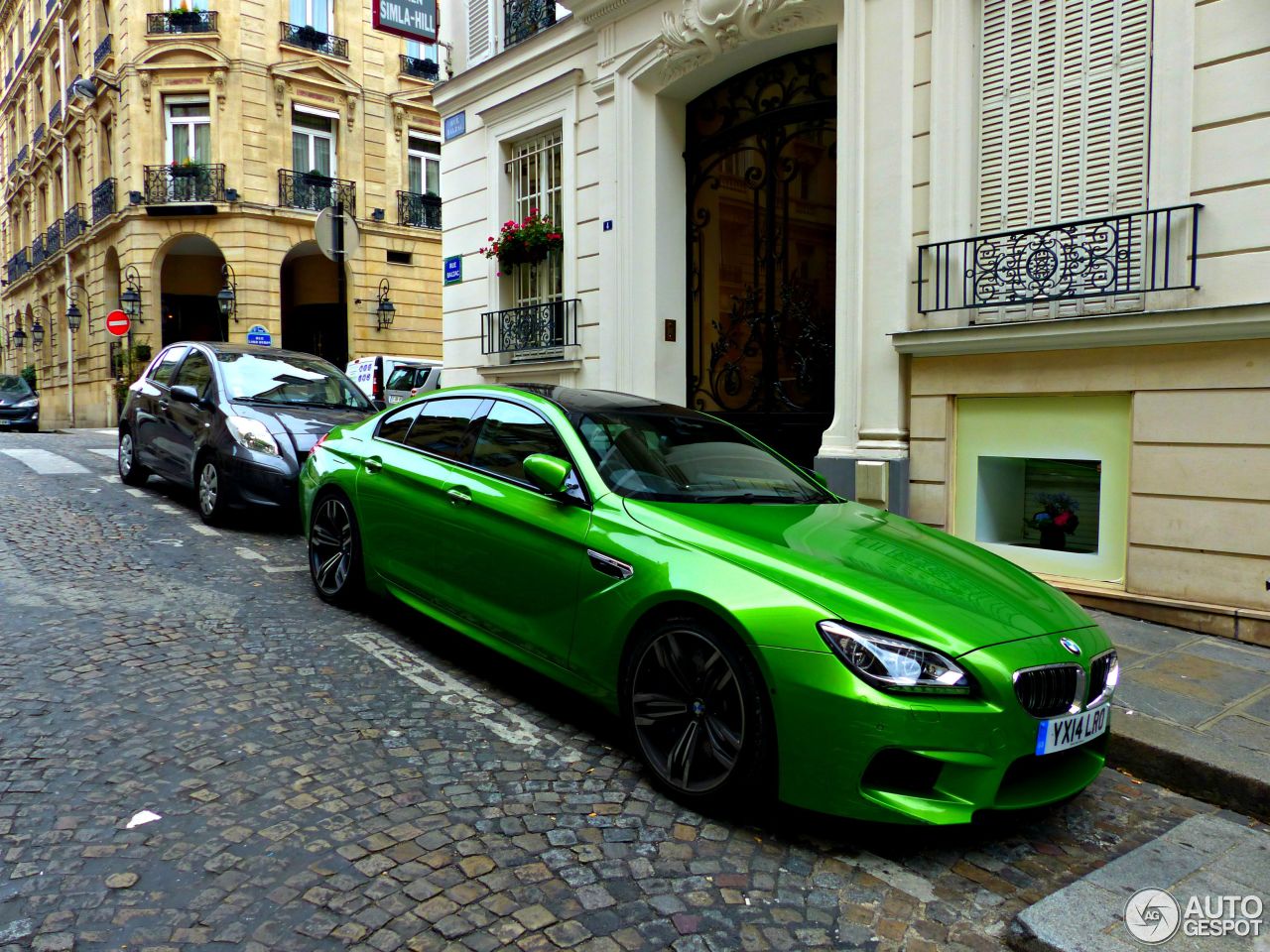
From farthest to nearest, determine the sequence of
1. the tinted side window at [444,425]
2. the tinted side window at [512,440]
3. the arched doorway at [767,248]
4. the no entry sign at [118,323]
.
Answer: the no entry sign at [118,323]
the arched doorway at [767,248]
the tinted side window at [444,425]
the tinted side window at [512,440]

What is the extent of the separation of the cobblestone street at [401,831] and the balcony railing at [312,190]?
24956 mm

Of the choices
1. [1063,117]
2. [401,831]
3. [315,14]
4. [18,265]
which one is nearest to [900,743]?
[401,831]

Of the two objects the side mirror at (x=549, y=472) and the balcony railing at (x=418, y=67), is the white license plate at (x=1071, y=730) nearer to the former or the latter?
the side mirror at (x=549, y=472)

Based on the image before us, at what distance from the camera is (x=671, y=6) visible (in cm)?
970

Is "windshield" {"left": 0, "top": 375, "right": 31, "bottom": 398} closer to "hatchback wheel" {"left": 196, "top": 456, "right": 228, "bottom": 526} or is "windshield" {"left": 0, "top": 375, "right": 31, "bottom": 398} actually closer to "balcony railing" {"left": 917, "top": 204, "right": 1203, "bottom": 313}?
"hatchback wheel" {"left": 196, "top": 456, "right": 228, "bottom": 526}

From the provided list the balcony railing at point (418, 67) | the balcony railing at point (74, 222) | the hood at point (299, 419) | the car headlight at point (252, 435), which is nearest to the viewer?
the car headlight at point (252, 435)

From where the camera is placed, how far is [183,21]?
86.9 feet

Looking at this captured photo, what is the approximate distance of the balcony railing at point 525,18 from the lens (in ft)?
37.9

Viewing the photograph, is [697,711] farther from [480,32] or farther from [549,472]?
[480,32]

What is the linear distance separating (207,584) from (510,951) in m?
4.55

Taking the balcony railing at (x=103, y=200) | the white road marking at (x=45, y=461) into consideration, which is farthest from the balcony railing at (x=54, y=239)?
the white road marking at (x=45, y=461)

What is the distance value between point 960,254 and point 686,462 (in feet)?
13.2

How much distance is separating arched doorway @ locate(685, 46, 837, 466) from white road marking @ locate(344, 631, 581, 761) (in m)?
5.41

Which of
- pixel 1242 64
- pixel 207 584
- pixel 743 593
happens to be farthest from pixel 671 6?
pixel 743 593
